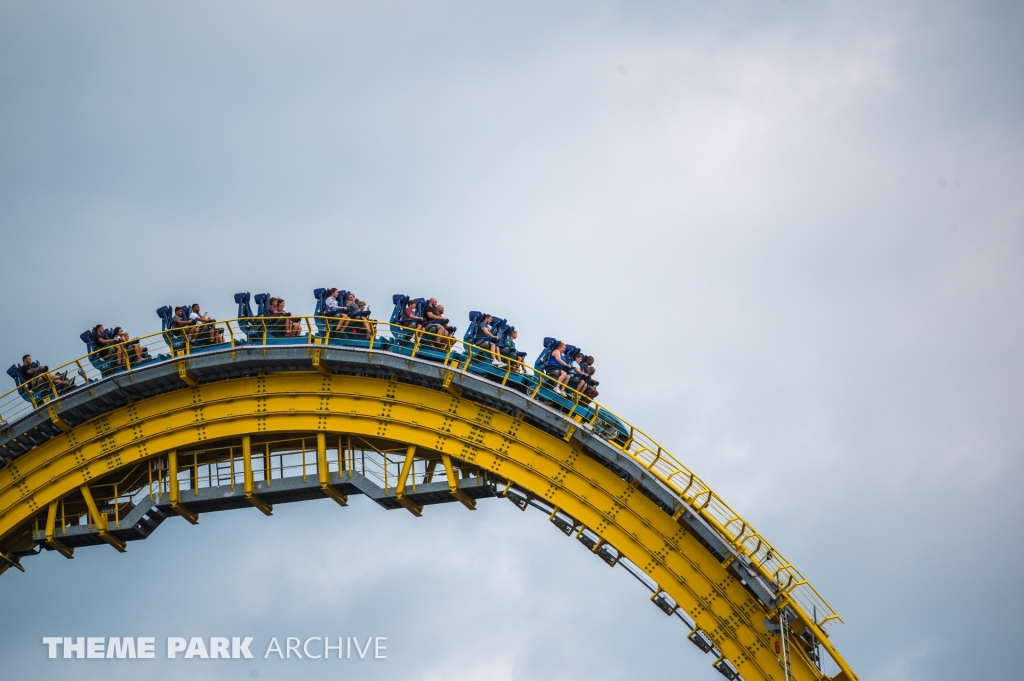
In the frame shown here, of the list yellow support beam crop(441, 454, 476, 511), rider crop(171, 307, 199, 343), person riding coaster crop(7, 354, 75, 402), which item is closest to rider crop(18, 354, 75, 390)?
person riding coaster crop(7, 354, 75, 402)

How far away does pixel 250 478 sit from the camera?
136 ft

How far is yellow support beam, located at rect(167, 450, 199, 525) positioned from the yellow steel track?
0.92 feet

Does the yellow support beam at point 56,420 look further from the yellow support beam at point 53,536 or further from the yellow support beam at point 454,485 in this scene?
the yellow support beam at point 454,485

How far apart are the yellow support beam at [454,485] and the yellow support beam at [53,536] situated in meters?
10.6

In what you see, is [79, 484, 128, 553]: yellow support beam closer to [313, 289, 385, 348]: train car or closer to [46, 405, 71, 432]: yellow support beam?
[46, 405, 71, 432]: yellow support beam

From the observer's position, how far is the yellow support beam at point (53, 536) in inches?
1679

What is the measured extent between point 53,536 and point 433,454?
10.3 metres

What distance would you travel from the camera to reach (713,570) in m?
39.0

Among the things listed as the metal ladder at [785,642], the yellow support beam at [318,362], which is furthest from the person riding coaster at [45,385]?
the metal ladder at [785,642]

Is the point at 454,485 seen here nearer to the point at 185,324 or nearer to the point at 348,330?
the point at 348,330

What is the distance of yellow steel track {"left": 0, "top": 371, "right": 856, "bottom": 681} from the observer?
127 ft

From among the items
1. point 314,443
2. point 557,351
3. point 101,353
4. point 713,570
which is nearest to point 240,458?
point 314,443

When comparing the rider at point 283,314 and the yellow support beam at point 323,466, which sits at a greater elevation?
the rider at point 283,314

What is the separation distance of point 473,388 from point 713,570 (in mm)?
7210
